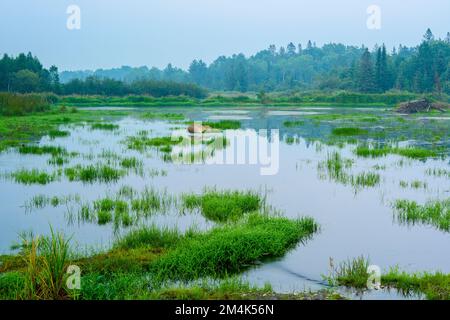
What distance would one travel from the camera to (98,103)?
84812 millimetres

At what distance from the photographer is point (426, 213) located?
1230 centimetres

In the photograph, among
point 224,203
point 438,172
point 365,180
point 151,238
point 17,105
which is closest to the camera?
point 151,238

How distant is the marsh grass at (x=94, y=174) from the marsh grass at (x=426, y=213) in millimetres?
9717

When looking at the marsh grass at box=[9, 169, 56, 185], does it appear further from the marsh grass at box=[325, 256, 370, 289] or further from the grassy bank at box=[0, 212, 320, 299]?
the marsh grass at box=[325, 256, 370, 289]

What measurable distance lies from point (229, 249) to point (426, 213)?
19.7 feet

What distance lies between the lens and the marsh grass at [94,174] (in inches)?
672

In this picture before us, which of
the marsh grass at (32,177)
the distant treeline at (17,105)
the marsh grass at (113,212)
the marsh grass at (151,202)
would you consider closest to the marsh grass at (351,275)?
the marsh grass at (113,212)

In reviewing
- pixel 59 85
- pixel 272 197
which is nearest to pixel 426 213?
pixel 272 197

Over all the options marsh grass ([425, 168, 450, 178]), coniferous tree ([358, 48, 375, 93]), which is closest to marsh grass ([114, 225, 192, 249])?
marsh grass ([425, 168, 450, 178])

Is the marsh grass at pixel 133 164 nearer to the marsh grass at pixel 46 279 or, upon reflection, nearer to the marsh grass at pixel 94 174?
the marsh grass at pixel 94 174

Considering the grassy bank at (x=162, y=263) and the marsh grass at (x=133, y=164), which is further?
the marsh grass at (x=133, y=164)

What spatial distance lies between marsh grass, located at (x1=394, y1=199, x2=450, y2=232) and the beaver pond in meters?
0.03

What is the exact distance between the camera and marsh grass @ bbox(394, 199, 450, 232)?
11683 mm

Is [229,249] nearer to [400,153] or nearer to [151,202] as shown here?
[151,202]
